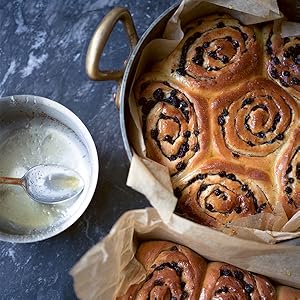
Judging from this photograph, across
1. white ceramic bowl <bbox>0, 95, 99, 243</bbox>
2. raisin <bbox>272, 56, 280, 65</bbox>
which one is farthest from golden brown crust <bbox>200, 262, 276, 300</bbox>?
raisin <bbox>272, 56, 280, 65</bbox>

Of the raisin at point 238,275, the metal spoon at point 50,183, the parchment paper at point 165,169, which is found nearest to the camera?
the parchment paper at point 165,169

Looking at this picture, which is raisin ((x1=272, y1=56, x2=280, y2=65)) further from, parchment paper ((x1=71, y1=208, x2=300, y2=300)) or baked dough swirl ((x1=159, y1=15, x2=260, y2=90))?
parchment paper ((x1=71, y1=208, x2=300, y2=300))

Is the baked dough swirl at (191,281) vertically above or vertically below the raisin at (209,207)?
below

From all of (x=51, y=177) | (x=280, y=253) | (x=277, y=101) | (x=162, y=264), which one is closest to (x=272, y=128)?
(x=277, y=101)

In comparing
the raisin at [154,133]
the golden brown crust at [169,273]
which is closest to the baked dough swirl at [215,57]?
the raisin at [154,133]

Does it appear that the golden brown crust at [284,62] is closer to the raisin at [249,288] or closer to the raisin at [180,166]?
the raisin at [180,166]

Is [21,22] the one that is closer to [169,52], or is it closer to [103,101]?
[103,101]
